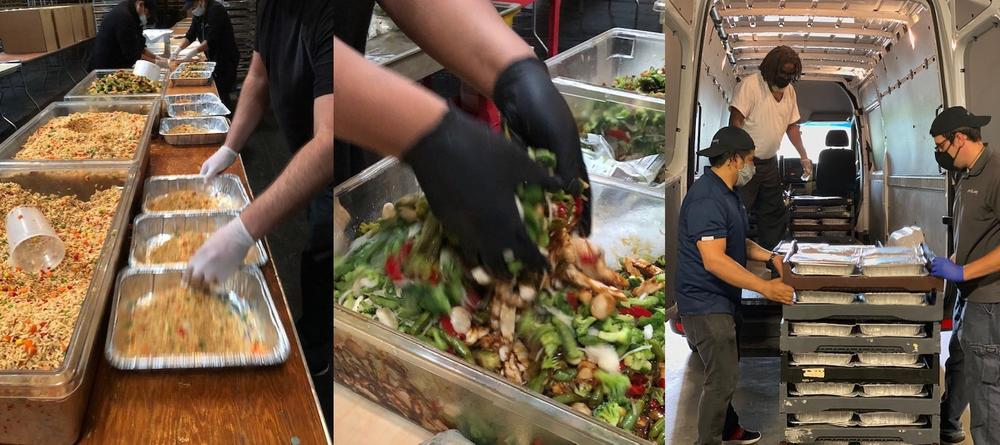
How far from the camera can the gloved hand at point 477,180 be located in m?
0.45

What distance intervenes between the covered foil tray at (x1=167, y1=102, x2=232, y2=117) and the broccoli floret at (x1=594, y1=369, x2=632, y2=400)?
3.14 ft

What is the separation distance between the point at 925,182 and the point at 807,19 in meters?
0.63

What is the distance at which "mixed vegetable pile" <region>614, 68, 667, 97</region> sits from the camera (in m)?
0.51

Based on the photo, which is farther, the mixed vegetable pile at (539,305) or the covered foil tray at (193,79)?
the covered foil tray at (193,79)

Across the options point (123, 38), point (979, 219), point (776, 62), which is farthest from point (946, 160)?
point (123, 38)

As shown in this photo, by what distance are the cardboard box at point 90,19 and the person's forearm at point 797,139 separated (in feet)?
6.10

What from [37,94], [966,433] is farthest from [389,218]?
[966,433]

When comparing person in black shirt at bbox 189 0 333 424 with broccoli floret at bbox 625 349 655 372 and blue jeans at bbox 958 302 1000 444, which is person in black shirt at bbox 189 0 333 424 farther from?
blue jeans at bbox 958 302 1000 444

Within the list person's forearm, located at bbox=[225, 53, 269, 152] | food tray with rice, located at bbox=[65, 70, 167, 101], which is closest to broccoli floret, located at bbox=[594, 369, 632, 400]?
person's forearm, located at bbox=[225, 53, 269, 152]

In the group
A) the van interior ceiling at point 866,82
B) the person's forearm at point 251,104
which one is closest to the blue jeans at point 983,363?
the van interior ceiling at point 866,82

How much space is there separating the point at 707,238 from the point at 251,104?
108cm

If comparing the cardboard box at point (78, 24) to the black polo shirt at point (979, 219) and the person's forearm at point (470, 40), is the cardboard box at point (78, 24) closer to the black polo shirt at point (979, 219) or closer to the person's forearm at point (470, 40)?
the person's forearm at point (470, 40)

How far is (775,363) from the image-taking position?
2.43 meters

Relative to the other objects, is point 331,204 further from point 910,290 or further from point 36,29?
point 910,290
